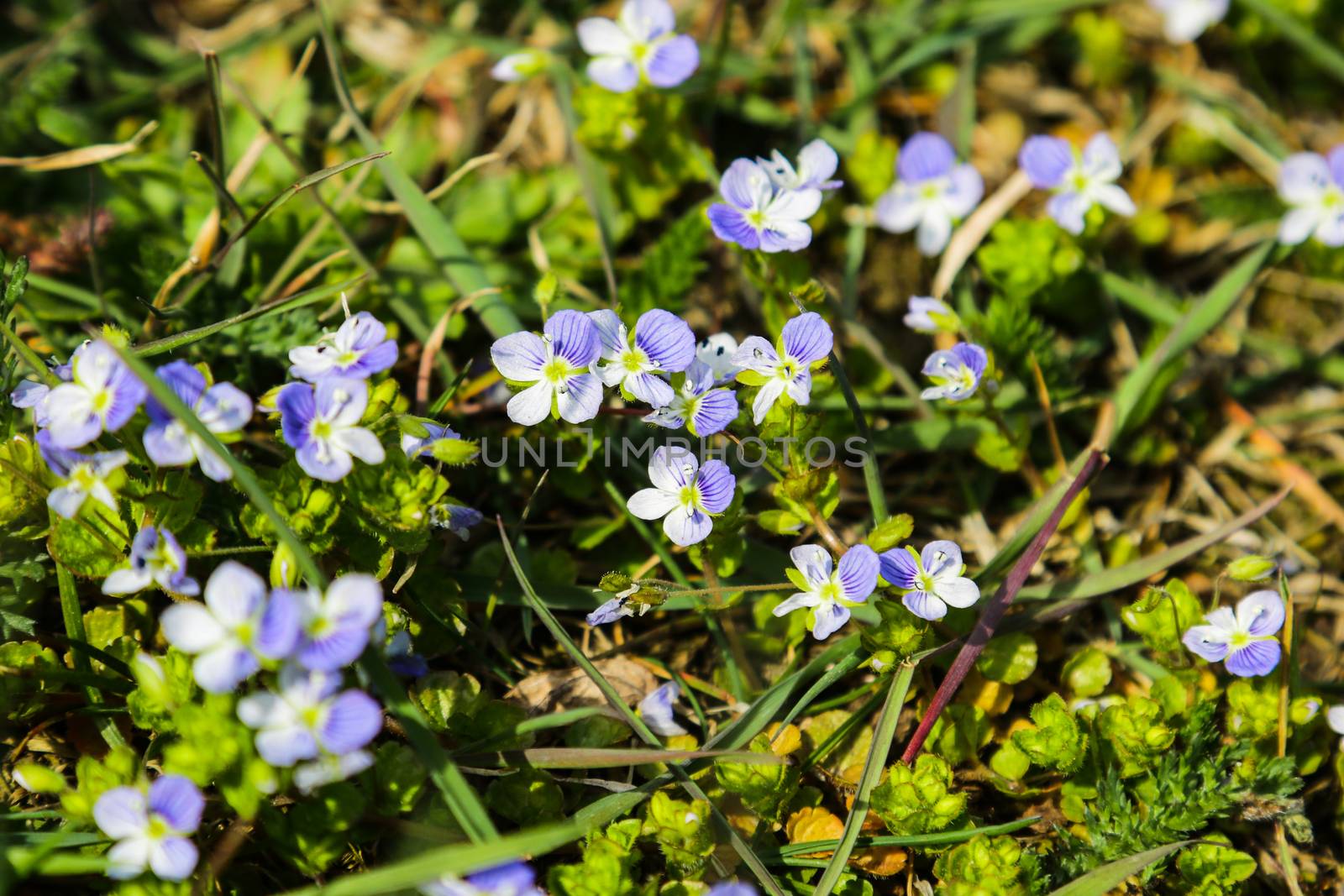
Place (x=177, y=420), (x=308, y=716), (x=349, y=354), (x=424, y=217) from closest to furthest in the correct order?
(x=308, y=716) → (x=177, y=420) → (x=349, y=354) → (x=424, y=217)

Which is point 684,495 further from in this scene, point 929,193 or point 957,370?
point 929,193

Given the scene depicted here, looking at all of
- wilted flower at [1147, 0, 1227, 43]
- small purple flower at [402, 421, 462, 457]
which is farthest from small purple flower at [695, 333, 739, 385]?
wilted flower at [1147, 0, 1227, 43]

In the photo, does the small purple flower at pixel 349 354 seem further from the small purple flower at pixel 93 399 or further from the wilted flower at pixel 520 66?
the wilted flower at pixel 520 66

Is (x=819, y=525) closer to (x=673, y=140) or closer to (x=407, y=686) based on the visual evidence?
(x=407, y=686)

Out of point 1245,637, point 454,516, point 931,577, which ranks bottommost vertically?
point 1245,637

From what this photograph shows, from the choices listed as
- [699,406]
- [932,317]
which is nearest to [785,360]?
[699,406]

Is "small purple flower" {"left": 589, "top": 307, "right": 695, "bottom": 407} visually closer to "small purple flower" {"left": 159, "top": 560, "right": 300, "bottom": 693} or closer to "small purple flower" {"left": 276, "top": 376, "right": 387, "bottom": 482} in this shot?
"small purple flower" {"left": 276, "top": 376, "right": 387, "bottom": 482}

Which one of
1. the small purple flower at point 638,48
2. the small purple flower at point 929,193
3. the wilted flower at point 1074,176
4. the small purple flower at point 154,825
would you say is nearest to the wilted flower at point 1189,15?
the wilted flower at point 1074,176

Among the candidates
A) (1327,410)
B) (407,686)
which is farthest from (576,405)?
(1327,410)
